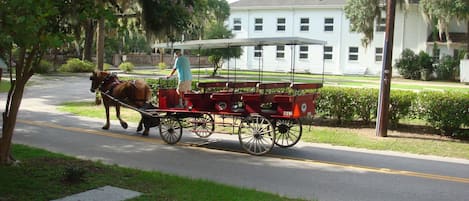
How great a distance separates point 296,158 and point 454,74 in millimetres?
32558

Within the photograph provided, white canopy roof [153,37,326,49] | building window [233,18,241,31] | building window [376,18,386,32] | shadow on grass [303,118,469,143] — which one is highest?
building window [233,18,241,31]

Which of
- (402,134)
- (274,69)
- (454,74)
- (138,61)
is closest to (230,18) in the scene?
(274,69)

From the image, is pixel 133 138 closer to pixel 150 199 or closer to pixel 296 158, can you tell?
pixel 296 158

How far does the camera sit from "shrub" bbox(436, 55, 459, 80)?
38.6 m

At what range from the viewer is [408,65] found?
4041 centimetres

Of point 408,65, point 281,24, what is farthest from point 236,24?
point 408,65

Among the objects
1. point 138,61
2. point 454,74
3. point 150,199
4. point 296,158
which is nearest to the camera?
point 150,199

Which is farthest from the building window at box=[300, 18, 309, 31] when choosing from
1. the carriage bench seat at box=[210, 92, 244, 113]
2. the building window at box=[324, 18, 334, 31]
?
the carriage bench seat at box=[210, 92, 244, 113]

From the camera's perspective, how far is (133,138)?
12289 millimetres

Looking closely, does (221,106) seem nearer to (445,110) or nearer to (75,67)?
(445,110)

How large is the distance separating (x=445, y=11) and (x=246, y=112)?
99.0 feet

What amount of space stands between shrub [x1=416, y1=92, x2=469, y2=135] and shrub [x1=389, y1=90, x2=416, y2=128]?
0.26m

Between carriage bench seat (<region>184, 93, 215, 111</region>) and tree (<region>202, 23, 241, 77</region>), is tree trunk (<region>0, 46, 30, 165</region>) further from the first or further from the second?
tree (<region>202, 23, 241, 77</region>)

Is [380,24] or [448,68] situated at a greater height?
[380,24]
